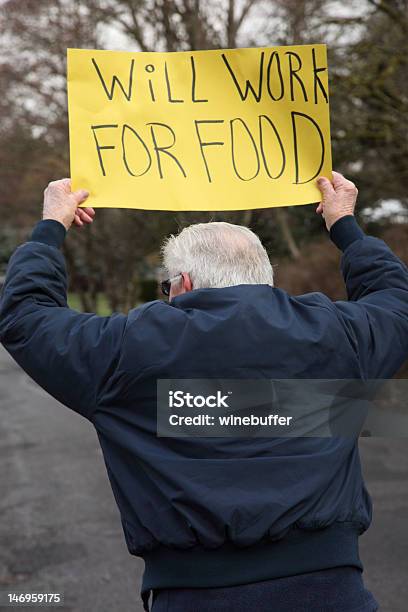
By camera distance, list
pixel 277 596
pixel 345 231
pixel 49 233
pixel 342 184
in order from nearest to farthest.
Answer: pixel 277 596, pixel 49 233, pixel 345 231, pixel 342 184

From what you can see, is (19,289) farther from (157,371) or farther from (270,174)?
(270,174)

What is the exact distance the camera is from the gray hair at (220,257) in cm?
181

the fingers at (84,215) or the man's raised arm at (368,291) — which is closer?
the man's raised arm at (368,291)

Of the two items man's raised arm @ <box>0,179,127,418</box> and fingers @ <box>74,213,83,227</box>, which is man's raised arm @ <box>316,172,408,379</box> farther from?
fingers @ <box>74,213,83,227</box>

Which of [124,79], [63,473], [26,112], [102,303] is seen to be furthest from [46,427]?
[102,303]

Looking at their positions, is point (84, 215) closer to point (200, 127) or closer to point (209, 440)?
point (200, 127)

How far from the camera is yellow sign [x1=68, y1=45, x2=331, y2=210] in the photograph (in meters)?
2.18

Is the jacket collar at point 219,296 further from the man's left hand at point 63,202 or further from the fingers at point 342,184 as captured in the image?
the fingers at point 342,184

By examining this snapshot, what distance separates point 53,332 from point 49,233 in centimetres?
31

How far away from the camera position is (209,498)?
1.66m

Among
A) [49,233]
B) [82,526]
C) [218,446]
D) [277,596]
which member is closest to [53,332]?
[49,233]

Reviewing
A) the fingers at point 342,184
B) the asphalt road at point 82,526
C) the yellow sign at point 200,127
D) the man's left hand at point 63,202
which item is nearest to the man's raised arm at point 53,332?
the man's left hand at point 63,202

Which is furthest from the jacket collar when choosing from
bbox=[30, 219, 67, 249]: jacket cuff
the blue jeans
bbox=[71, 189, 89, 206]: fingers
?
the blue jeans

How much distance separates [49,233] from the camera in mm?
1937
